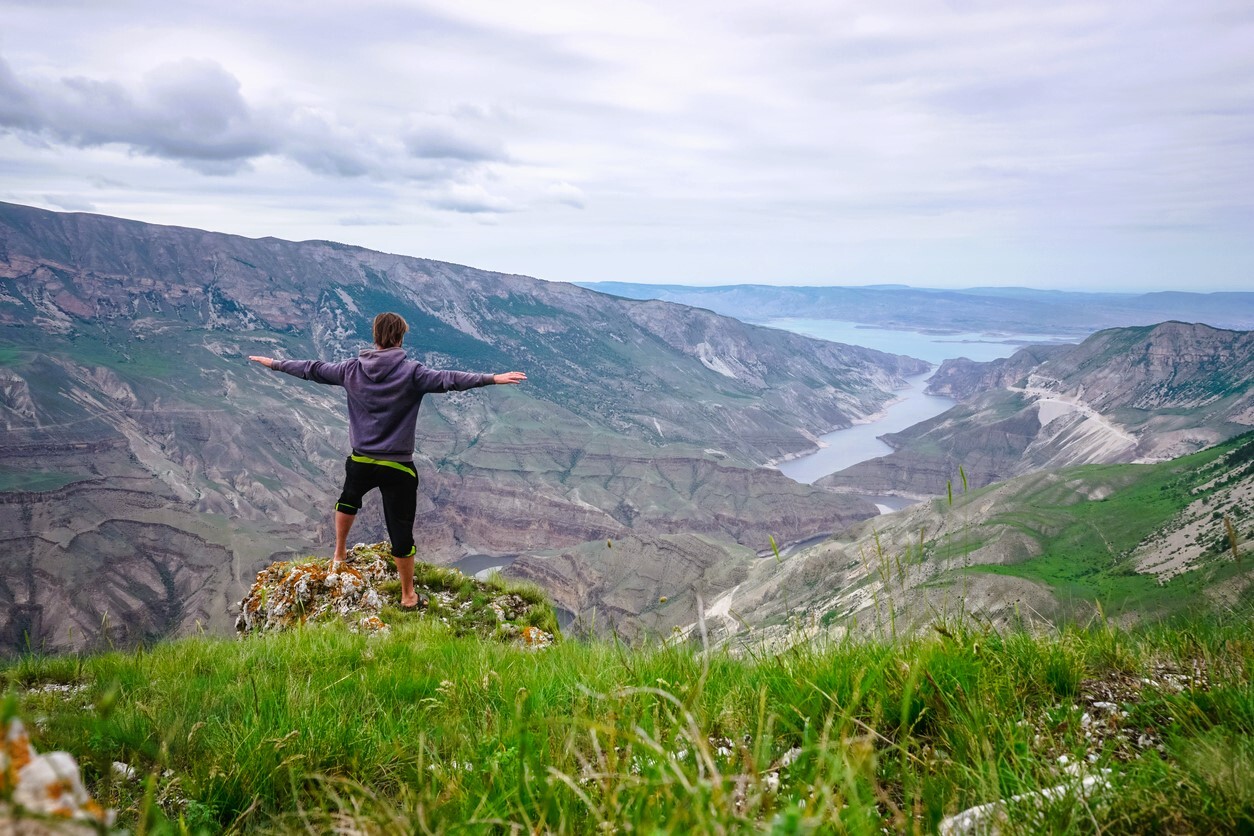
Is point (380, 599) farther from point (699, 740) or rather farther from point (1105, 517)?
point (1105, 517)

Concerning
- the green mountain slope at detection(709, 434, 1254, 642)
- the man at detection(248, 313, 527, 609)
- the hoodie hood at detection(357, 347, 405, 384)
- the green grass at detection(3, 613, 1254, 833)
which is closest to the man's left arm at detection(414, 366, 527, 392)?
the man at detection(248, 313, 527, 609)

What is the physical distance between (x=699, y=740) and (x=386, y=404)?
23.0ft

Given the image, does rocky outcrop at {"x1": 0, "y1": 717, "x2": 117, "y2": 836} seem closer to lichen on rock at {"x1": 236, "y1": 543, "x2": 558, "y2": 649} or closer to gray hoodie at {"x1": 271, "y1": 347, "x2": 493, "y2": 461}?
gray hoodie at {"x1": 271, "y1": 347, "x2": 493, "y2": 461}

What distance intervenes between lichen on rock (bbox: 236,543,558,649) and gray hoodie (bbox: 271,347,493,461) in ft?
6.71

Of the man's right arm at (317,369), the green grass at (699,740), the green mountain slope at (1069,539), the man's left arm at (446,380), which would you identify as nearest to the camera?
the green grass at (699,740)

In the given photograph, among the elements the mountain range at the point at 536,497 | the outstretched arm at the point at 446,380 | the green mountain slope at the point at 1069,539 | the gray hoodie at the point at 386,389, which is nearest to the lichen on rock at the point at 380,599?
the gray hoodie at the point at 386,389

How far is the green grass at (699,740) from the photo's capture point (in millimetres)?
1730

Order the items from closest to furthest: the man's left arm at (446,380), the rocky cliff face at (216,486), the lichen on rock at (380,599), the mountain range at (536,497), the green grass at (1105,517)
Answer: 1. the man's left arm at (446,380)
2. the lichen on rock at (380,599)
3. the green grass at (1105,517)
4. the mountain range at (536,497)
5. the rocky cliff face at (216,486)

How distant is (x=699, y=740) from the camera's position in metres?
1.21

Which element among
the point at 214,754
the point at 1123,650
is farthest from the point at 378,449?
the point at 1123,650

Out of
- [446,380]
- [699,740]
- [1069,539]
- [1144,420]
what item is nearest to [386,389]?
[446,380]

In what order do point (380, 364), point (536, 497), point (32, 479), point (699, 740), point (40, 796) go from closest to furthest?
point (40, 796) < point (699, 740) < point (380, 364) < point (32, 479) < point (536, 497)

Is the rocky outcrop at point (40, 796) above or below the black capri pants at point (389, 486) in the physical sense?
above

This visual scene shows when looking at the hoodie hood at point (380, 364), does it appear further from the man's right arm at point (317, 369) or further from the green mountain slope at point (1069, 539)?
the green mountain slope at point (1069, 539)
